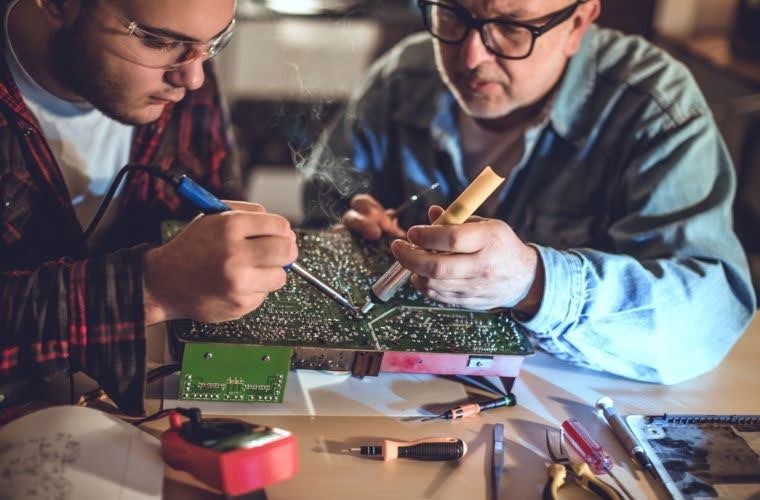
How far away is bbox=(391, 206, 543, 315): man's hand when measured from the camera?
1.34m

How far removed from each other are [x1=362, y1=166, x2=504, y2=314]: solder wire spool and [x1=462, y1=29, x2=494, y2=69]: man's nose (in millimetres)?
555

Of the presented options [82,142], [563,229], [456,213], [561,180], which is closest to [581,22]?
[561,180]

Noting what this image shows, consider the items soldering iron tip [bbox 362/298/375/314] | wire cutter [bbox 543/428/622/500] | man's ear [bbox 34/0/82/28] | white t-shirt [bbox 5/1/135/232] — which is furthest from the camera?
white t-shirt [bbox 5/1/135/232]

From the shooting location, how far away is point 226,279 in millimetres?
1221

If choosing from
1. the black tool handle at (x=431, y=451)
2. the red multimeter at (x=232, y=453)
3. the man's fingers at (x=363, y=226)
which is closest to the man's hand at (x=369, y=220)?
the man's fingers at (x=363, y=226)

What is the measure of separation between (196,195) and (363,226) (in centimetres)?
53

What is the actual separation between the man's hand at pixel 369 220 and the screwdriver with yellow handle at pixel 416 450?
1.89 ft

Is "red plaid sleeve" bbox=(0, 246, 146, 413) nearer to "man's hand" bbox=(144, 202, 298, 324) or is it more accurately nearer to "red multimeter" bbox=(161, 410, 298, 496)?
"man's hand" bbox=(144, 202, 298, 324)

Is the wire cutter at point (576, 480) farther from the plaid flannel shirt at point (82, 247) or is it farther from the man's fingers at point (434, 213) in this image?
the plaid flannel shirt at point (82, 247)

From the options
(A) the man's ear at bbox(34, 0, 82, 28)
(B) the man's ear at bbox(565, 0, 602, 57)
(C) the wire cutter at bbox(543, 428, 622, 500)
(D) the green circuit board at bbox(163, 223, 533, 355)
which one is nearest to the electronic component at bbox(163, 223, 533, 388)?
(D) the green circuit board at bbox(163, 223, 533, 355)

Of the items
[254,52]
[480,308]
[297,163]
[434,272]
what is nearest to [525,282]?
[480,308]

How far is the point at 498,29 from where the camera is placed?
5.96ft

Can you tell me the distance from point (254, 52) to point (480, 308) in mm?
3378

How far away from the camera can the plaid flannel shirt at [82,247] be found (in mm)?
1267
